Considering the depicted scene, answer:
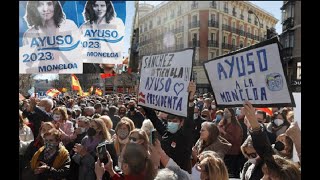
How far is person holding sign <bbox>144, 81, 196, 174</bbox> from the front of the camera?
9.95ft

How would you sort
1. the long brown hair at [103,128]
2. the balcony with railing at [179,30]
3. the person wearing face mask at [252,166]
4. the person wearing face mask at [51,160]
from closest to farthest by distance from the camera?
the person wearing face mask at [252,166], the person wearing face mask at [51,160], the long brown hair at [103,128], the balcony with railing at [179,30]

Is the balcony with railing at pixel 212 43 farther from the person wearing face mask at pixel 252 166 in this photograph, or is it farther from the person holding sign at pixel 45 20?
the person wearing face mask at pixel 252 166

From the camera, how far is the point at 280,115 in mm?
4715

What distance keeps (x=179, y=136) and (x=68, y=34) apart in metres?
2.77

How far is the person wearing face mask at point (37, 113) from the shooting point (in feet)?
14.4

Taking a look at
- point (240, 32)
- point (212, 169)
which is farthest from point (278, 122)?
point (240, 32)

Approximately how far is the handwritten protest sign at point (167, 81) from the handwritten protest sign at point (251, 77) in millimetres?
209

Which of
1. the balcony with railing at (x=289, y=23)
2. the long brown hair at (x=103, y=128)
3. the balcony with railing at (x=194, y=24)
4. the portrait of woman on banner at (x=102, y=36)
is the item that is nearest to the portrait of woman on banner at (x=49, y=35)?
the portrait of woman on banner at (x=102, y=36)

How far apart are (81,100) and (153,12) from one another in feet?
41.6

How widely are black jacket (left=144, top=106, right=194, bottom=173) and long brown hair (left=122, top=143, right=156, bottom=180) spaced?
80 centimetres

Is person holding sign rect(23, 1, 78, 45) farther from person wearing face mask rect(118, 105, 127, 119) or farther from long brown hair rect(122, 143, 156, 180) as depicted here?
long brown hair rect(122, 143, 156, 180)

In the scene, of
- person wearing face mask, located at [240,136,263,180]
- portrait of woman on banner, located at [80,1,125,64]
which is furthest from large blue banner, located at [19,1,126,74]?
person wearing face mask, located at [240,136,263,180]
